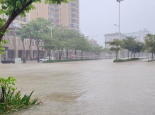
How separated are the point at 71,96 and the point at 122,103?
77.1 inches

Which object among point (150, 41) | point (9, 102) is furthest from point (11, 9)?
point (150, 41)

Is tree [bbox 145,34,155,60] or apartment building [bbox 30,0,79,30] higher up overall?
apartment building [bbox 30,0,79,30]

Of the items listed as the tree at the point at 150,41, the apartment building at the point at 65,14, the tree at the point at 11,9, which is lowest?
the tree at the point at 11,9

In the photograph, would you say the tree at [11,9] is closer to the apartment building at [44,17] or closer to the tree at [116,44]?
the tree at [116,44]

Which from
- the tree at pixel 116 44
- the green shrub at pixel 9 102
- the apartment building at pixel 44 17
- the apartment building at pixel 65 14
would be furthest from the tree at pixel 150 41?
the apartment building at pixel 65 14

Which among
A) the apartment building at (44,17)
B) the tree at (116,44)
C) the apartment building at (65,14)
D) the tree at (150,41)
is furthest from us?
the apartment building at (65,14)

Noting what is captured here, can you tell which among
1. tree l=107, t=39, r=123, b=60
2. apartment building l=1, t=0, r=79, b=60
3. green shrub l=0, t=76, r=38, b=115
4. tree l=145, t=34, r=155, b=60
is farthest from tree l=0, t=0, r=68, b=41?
apartment building l=1, t=0, r=79, b=60

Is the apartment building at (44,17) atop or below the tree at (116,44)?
atop

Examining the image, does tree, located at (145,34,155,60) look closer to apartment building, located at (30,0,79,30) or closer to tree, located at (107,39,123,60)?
tree, located at (107,39,123,60)

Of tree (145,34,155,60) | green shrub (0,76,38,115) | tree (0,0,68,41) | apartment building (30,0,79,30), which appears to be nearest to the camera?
green shrub (0,76,38,115)

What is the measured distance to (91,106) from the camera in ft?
17.9

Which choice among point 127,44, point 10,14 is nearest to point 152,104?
point 10,14

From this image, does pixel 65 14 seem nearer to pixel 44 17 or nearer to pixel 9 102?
pixel 44 17

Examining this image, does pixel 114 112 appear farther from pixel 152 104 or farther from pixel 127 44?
pixel 127 44
